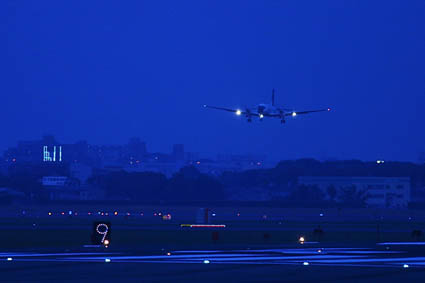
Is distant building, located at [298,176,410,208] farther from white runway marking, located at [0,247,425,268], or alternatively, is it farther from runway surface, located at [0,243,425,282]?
runway surface, located at [0,243,425,282]

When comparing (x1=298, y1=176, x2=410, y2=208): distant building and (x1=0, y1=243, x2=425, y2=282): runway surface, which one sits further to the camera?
(x1=298, y1=176, x2=410, y2=208): distant building

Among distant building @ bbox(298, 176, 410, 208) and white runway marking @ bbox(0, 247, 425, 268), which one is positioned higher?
distant building @ bbox(298, 176, 410, 208)

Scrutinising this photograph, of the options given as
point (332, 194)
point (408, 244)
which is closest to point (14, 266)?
point (408, 244)

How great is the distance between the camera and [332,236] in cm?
5966

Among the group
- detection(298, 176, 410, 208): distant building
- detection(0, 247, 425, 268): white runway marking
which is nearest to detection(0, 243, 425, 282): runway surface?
detection(0, 247, 425, 268): white runway marking

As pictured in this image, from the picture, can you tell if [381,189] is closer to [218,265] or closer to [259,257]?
[259,257]

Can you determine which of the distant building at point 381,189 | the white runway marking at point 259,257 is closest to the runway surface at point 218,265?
the white runway marking at point 259,257

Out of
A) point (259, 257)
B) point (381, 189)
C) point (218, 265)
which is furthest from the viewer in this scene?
point (381, 189)

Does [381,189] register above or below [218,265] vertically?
above

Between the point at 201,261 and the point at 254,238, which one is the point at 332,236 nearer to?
the point at 254,238

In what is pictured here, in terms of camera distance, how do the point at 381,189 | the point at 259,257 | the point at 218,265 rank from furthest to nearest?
the point at 381,189, the point at 259,257, the point at 218,265

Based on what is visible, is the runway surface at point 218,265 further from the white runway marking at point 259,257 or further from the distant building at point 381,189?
the distant building at point 381,189

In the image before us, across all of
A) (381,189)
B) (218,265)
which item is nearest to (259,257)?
(218,265)

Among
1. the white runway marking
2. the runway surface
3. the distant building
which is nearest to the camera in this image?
the runway surface
